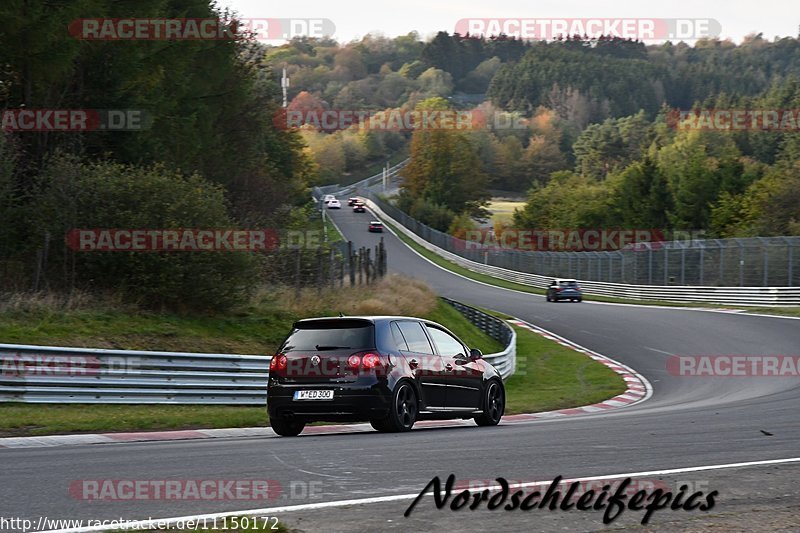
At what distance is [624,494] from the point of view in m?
7.66

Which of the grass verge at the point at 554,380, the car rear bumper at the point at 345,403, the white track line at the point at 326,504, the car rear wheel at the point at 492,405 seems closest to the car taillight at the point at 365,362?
the car rear bumper at the point at 345,403

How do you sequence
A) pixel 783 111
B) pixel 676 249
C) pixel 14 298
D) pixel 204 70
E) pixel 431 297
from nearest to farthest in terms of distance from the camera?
pixel 14 298 → pixel 431 297 → pixel 204 70 → pixel 676 249 → pixel 783 111

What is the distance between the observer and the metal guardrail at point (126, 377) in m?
16.4

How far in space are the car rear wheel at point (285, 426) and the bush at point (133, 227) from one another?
9.95 m

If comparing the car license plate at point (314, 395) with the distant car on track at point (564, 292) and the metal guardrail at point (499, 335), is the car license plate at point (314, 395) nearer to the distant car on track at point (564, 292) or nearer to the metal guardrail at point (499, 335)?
the metal guardrail at point (499, 335)

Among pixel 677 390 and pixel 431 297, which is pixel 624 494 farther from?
pixel 431 297

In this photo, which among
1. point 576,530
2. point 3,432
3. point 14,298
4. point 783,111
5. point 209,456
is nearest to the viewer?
point 576,530

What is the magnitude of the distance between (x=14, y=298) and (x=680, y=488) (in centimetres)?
1612

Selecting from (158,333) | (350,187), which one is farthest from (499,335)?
(350,187)

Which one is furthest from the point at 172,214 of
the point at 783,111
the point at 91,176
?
the point at 783,111

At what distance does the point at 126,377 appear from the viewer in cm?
1777

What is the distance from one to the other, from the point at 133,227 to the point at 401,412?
1187 centimetres

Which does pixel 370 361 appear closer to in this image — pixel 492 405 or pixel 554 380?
pixel 492 405

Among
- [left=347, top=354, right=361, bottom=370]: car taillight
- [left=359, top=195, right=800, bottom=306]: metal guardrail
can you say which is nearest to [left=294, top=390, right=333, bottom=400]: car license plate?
[left=347, top=354, right=361, bottom=370]: car taillight
